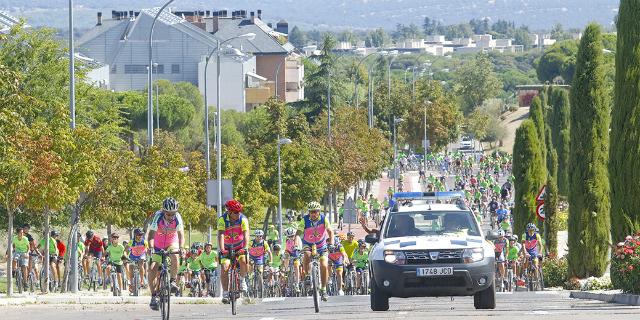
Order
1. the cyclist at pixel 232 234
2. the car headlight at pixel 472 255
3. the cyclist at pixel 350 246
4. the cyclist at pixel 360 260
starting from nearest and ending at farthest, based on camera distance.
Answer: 1. the car headlight at pixel 472 255
2. the cyclist at pixel 232 234
3. the cyclist at pixel 360 260
4. the cyclist at pixel 350 246

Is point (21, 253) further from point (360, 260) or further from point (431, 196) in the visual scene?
point (431, 196)

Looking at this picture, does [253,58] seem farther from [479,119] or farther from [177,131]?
[177,131]

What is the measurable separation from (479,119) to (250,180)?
103 metres

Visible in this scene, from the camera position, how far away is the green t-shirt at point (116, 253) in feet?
119

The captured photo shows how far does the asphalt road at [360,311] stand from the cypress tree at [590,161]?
717cm

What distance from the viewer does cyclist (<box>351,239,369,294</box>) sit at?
36.5 meters

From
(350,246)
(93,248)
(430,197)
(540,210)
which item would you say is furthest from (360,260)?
(430,197)

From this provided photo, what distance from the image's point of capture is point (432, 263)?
21.8 metres

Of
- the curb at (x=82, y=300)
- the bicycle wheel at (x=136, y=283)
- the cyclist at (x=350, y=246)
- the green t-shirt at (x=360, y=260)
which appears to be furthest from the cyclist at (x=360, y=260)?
the curb at (x=82, y=300)

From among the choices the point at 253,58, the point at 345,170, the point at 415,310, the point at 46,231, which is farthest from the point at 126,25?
the point at 415,310

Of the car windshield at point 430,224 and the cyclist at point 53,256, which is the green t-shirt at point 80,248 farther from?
the car windshield at point 430,224

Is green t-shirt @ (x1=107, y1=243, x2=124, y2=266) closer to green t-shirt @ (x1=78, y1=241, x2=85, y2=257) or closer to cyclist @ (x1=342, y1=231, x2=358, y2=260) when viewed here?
green t-shirt @ (x1=78, y1=241, x2=85, y2=257)

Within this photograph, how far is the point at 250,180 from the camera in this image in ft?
208

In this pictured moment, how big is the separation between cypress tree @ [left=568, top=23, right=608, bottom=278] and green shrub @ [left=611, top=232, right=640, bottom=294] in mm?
9656
